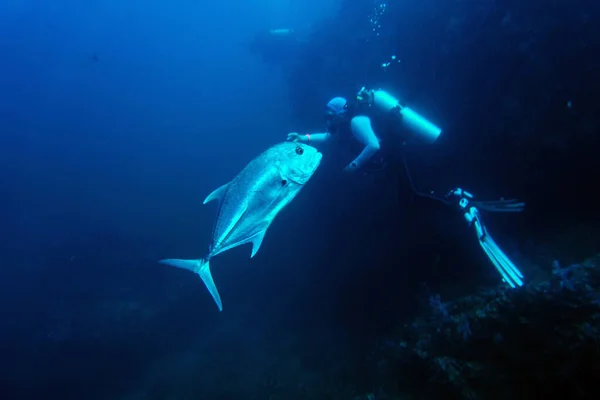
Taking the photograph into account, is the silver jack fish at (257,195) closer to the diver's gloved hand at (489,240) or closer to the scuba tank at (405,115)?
the scuba tank at (405,115)

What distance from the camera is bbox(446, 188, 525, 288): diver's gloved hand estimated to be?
4195 mm

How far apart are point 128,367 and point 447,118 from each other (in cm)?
1293

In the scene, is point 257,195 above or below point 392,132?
below

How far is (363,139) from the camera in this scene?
13.8 ft

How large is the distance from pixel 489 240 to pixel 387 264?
9.36 feet

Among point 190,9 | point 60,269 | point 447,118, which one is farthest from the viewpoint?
point 190,9

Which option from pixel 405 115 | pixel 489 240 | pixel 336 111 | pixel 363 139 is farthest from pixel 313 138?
pixel 489 240

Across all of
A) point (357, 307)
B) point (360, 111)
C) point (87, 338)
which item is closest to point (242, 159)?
point (87, 338)

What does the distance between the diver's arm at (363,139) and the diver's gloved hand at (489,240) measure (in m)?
1.82

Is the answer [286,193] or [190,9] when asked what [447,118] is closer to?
[286,193]

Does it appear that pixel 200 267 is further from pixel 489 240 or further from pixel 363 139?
pixel 489 240

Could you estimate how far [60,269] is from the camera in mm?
14148

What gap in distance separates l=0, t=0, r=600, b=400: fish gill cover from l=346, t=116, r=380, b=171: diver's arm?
0.41m

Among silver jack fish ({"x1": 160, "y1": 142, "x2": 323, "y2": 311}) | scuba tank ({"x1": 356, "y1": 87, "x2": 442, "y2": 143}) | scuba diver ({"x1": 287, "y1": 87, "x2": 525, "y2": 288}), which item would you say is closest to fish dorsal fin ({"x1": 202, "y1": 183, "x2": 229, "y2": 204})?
silver jack fish ({"x1": 160, "y1": 142, "x2": 323, "y2": 311})
